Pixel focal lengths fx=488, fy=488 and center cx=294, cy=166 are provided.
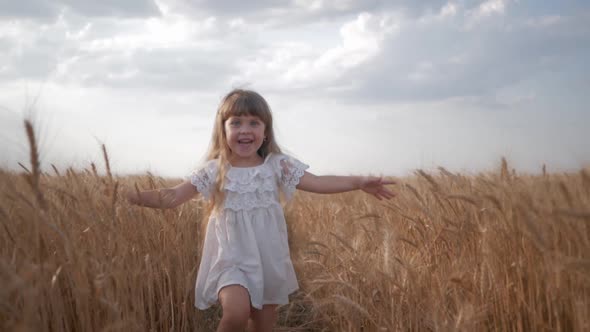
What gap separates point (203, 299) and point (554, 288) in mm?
1553

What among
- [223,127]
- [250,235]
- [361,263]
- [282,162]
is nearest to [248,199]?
[250,235]

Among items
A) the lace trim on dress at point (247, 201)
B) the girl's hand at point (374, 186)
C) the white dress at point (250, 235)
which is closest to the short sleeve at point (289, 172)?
the white dress at point (250, 235)

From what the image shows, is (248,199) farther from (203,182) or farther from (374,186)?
(374,186)

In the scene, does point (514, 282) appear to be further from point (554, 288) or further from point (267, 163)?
point (267, 163)

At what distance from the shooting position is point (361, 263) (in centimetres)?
237

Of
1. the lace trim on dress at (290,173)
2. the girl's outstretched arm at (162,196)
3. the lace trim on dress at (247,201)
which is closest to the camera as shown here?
the girl's outstretched arm at (162,196)

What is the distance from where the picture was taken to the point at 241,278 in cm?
232

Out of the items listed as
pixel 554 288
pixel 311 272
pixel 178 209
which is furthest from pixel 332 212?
pixel 554 288

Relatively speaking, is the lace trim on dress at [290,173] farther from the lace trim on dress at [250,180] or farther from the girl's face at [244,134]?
the girl's face at [244,134]

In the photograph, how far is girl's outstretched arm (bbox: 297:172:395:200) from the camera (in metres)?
2.59

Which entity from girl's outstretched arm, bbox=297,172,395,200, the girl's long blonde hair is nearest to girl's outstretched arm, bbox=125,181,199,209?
the girl's long blonde hair

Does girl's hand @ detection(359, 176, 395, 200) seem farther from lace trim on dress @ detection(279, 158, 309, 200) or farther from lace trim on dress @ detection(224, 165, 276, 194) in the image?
lace trim on dress @ detection(224, 165, 276, 194)

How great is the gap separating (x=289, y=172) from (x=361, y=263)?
617mm

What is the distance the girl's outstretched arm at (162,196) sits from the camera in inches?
92.5
